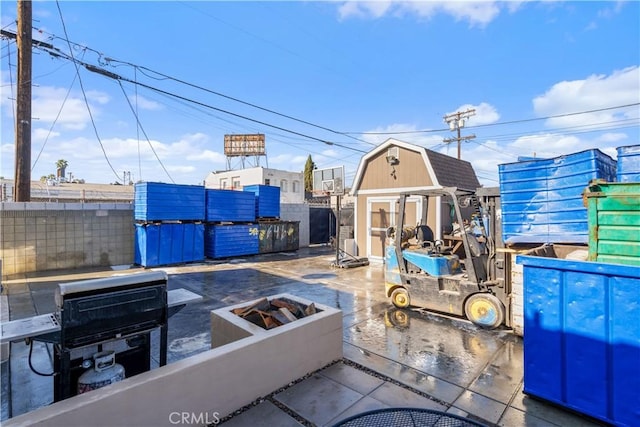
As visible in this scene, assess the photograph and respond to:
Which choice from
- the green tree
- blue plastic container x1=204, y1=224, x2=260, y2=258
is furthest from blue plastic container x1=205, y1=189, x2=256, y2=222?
the green tree

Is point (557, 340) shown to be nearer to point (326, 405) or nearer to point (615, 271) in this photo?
point (615, 271)

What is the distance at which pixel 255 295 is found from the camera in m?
6.38

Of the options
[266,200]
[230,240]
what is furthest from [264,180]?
[230,240]

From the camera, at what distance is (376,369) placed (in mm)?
3352

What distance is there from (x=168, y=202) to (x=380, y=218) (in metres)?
6.93

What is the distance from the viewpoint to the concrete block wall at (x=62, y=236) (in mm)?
7883

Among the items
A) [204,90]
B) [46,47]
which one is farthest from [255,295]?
[46,47]

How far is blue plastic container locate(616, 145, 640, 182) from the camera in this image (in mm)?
2781

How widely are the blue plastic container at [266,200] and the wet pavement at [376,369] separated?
6.13m

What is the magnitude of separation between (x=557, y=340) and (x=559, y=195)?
1782 mm

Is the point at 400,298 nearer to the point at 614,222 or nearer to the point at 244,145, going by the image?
the point at 614,222

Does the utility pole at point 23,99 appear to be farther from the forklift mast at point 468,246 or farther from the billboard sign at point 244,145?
the billboard sign at point 244,145

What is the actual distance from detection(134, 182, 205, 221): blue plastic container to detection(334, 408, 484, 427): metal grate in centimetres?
918

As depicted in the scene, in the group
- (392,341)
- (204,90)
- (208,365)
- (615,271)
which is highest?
(204,90)
